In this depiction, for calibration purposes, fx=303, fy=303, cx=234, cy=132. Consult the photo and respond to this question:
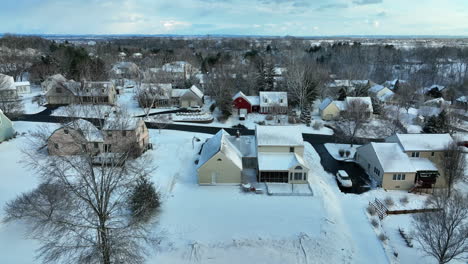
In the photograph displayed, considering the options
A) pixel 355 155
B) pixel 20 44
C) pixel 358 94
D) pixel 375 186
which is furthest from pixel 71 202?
pixel 20 44

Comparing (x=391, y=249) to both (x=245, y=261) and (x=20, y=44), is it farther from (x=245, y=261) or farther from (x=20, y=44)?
(x=20, y=44)

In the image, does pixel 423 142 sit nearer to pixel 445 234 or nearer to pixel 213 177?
pixel 445 234

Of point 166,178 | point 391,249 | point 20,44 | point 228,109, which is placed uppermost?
point 20,44

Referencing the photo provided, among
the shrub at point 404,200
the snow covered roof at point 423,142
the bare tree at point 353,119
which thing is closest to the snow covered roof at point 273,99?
the bare tree at point 353,119

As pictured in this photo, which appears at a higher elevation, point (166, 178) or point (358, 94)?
point (358, 94)

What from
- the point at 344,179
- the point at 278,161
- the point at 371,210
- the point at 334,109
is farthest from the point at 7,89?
the point at 371,210

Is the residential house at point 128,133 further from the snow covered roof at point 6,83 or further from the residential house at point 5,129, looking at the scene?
the snow covered roof at point 6,83

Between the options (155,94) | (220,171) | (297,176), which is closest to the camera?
(220,171)
